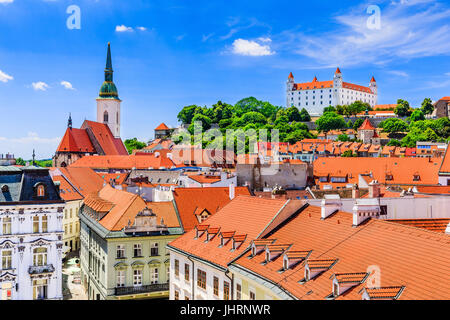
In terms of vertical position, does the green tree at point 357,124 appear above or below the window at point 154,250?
above

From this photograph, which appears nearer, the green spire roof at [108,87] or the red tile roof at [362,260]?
the red tile roof at [362,260]

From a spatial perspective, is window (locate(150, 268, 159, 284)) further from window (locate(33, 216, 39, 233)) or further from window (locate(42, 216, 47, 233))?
window (locate(33, 216, 39, 233))

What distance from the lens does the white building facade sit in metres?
29.1

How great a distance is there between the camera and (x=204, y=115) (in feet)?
506

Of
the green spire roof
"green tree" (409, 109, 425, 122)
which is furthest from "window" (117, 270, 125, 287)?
"green tree" (409, 109, 425, 122)

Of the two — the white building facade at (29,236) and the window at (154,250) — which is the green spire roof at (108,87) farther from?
the window at (154,250)

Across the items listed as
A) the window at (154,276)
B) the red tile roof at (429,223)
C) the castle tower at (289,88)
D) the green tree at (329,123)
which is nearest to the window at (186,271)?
the window at (154,276)

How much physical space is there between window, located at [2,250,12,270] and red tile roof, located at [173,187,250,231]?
11.7 m

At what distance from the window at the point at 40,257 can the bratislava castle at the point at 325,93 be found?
162169mm

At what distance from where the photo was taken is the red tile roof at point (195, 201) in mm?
34031
